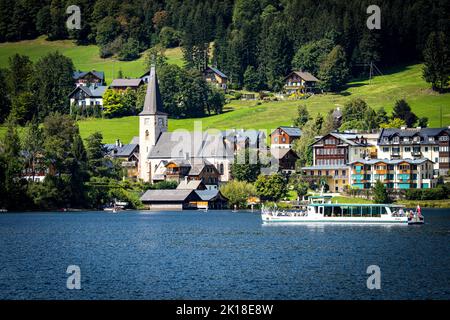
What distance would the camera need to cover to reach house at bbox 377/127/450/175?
15400 cm

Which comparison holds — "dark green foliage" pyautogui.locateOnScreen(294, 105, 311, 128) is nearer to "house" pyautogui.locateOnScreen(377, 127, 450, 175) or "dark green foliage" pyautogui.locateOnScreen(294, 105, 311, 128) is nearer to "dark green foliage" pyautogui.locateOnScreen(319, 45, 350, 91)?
"dark green foliage" pyautogui.locateOnScreen(319, 45, 350, 91)

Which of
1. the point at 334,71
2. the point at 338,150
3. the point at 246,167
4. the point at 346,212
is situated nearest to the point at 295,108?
the point at 334,71

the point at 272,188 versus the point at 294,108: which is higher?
the point at 294,108

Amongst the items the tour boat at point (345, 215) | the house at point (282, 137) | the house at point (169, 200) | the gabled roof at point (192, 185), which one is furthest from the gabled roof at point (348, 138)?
the tour boat at point (345, 215)

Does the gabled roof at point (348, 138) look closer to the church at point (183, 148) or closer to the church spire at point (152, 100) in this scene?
the church at point (183, 148)

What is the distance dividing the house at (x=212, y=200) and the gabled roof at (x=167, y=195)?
1247 millimetres

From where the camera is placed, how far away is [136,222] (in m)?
117

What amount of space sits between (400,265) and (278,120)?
119 m

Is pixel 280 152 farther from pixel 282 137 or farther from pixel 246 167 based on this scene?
pixel 246 167

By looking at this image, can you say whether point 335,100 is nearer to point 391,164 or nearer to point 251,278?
point 391,164

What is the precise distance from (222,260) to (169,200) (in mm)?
83632

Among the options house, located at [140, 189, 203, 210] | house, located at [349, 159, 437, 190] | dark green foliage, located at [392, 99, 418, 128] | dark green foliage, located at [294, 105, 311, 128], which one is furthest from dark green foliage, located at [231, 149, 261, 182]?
dark green foliage, located at [392, 99, 418, 128]

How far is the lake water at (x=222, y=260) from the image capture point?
55.4 m

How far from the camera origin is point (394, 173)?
5861 inches
